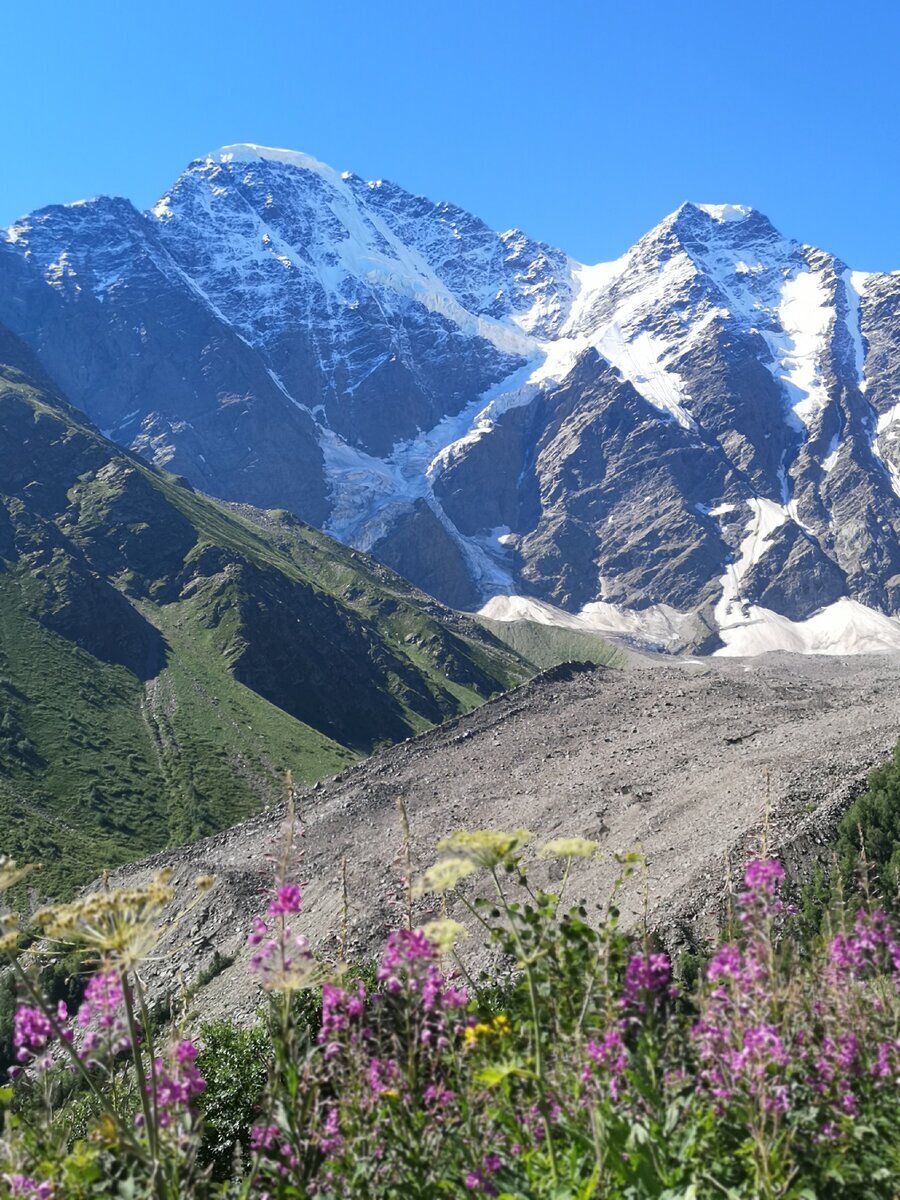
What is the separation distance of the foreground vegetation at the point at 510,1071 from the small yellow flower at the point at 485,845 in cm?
1

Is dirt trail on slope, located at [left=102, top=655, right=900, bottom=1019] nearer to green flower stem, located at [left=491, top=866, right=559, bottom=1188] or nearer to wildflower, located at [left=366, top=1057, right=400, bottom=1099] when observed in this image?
wildflower, located at [left=366, top=1057, right=400, bottom=1099]

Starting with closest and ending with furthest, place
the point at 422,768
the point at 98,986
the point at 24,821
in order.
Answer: the point at 98,986 < the point at 422,768 < the point at 24,821

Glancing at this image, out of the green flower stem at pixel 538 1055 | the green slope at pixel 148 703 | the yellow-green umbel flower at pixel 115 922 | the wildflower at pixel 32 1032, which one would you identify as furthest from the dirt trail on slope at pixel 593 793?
the green slope at pixel 148 703

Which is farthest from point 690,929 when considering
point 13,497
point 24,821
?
point 13,497

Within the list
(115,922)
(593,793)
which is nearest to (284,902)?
(115,922)

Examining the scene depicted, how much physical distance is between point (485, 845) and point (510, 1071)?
1.25 m

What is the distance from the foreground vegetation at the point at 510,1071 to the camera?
4543 mm

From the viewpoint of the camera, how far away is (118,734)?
134375mm

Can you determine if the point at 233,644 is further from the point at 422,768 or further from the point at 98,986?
the point at 98,986

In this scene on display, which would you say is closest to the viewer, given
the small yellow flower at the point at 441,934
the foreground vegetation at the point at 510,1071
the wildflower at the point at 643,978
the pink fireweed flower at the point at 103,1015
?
the foreground vegetation at the point at 510,1071

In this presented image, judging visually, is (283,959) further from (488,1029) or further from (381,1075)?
(488,1029)

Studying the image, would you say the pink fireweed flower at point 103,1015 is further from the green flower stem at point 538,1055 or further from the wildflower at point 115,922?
the green flower stem at point 538,1055

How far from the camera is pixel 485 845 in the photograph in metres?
5.24

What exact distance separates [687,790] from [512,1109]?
37612 millimetres
